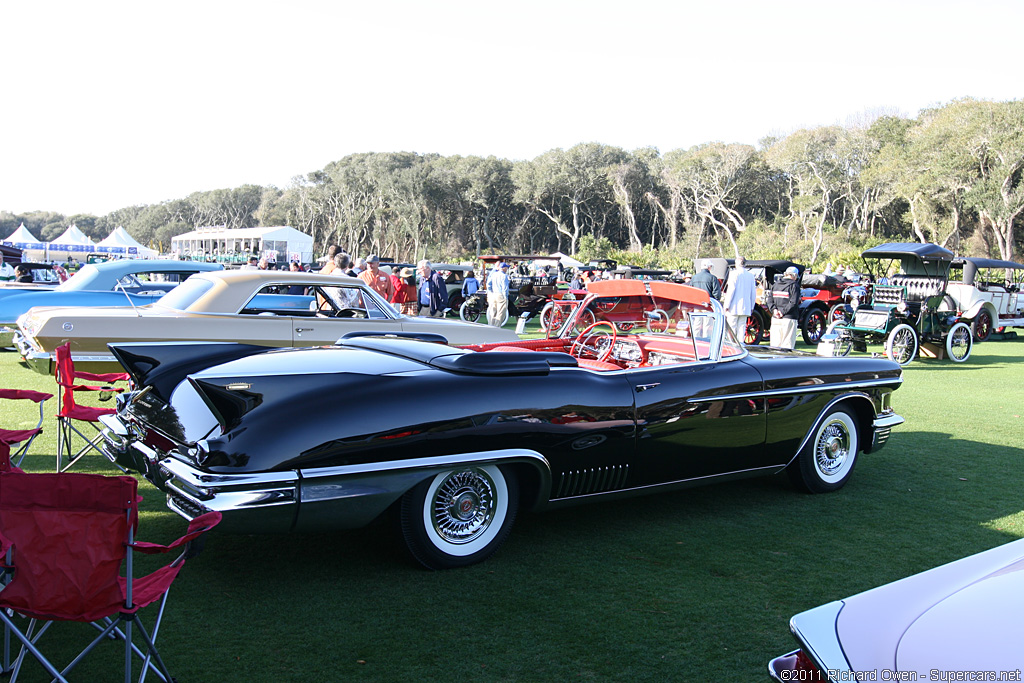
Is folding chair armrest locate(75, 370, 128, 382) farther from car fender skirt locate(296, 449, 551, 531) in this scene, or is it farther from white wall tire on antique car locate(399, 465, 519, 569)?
white wall tire on antique car locate(399, 465, 519, 569)

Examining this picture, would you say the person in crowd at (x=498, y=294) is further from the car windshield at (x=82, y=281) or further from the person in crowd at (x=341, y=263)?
the car windshield at (x=82, y=281)

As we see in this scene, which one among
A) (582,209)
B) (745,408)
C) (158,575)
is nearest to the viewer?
(158,575)

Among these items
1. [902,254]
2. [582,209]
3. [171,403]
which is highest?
[582,209]

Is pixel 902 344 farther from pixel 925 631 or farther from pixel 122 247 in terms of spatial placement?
pixel 122 247

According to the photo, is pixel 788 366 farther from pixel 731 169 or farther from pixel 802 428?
pixel 731 169

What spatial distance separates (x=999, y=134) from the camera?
40.5 meters

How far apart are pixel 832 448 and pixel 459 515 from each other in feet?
9.78

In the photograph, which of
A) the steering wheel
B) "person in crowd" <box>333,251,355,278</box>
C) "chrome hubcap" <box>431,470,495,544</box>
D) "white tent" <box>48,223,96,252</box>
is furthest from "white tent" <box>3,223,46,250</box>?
"chrome hubcap" <box>431,470,495,544</box>

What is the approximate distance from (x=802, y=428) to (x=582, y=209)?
214 feet

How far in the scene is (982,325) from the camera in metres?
17.7

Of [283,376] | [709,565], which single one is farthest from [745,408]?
[283,376]

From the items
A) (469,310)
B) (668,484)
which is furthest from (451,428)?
(469,310)

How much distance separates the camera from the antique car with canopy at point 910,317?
43.1 feet

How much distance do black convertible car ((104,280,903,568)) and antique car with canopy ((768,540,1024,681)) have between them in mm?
1992
